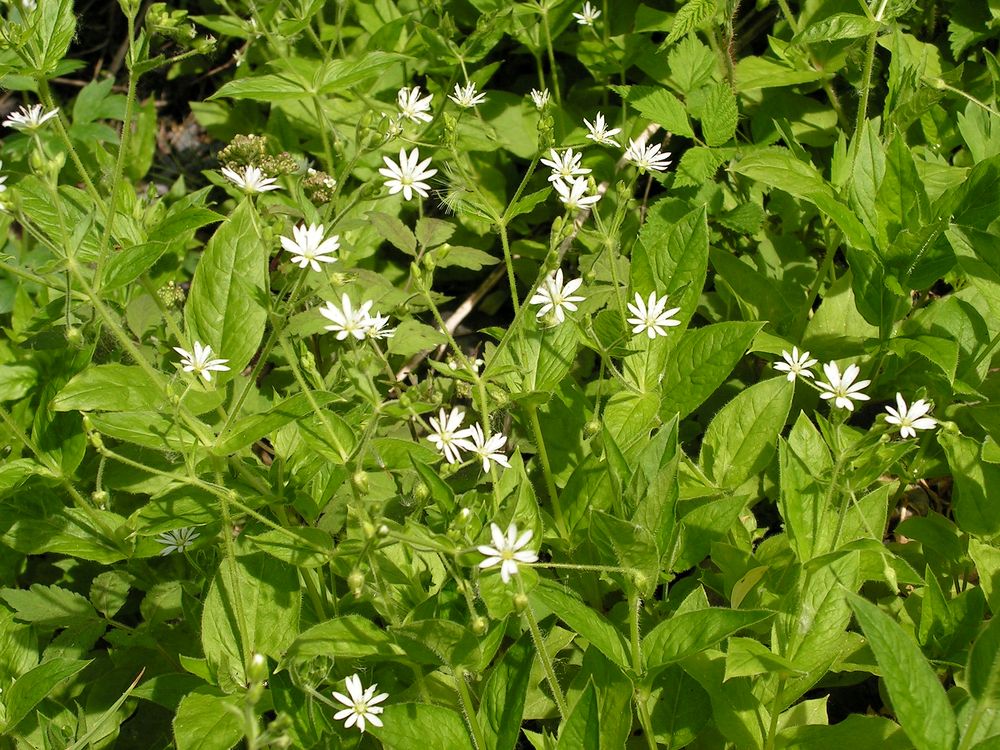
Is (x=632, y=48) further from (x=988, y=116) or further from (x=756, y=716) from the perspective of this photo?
(x=756, y=716)

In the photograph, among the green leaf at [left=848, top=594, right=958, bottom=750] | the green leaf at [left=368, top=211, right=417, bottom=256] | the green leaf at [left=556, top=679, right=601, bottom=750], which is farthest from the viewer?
the green leaf at [left=368, top=211, right=417, bottom=256]

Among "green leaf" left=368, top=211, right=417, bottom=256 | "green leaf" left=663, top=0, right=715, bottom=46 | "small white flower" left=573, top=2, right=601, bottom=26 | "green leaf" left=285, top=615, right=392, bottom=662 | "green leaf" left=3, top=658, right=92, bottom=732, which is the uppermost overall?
"green leaf" left=663, top=0, right=715, bottom=46

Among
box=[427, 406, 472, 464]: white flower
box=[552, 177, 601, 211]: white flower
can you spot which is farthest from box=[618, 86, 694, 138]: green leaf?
box=[427, 406, 472, 464]: white flower

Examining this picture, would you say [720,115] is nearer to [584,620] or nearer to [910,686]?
[584,620]

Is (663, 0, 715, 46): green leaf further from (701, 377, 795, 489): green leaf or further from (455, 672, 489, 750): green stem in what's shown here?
(455, 672, 489, 750): green stem

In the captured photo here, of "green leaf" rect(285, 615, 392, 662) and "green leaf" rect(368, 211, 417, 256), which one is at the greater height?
"green leaf" rect(368, 211, 417, 256)

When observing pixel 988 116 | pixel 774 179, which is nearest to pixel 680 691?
pixel 774 179

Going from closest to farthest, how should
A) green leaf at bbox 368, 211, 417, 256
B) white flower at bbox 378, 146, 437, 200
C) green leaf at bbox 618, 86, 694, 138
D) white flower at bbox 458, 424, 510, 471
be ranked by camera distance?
white flower at bbox 458, 424, 510, 471 → white flower at bbox 378, 146, 437, 200 → green leaf at bbox 368, 211, 417, 256 → green leaf at bbox 618, 86, 694, 138
